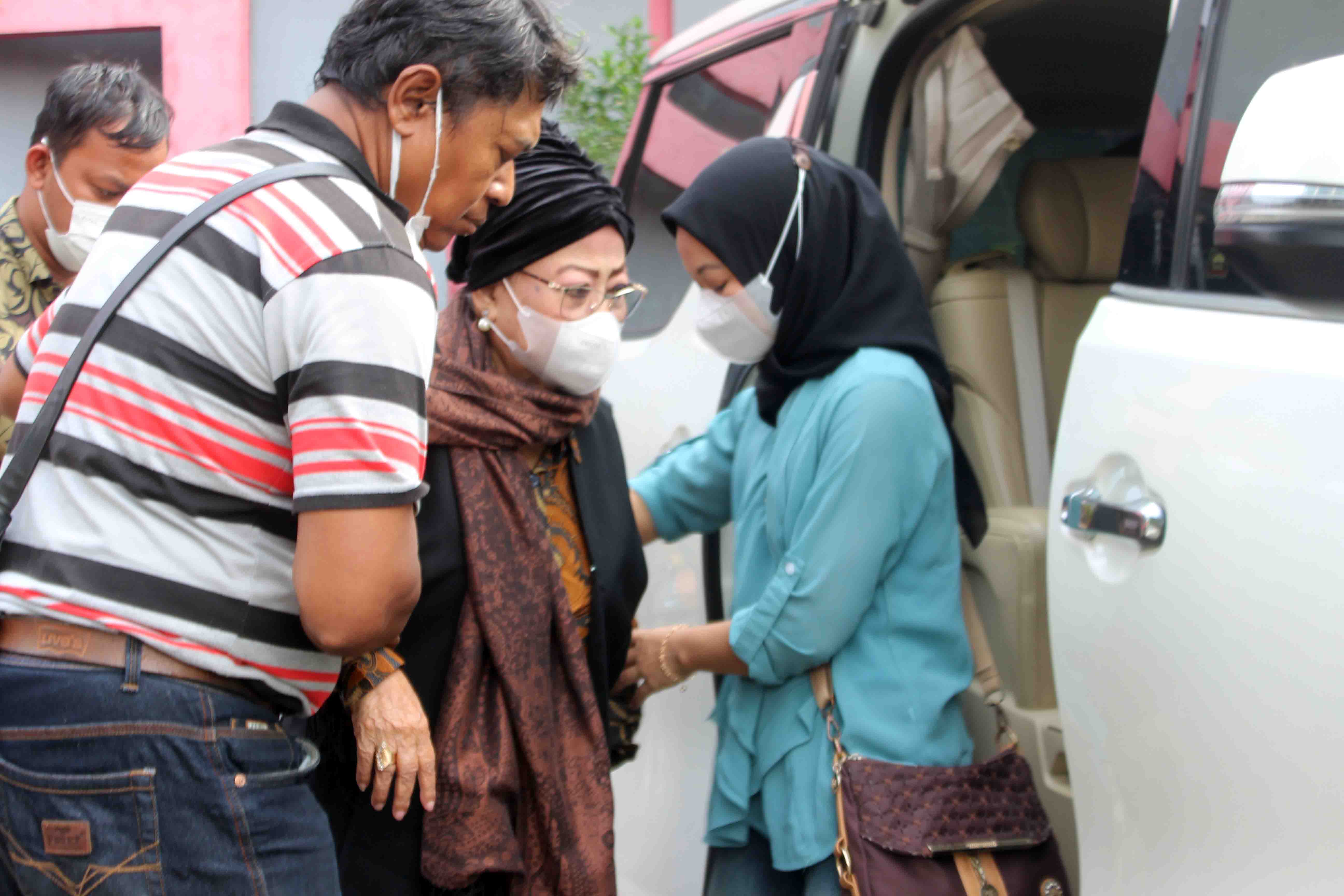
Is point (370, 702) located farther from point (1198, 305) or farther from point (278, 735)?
point (1198, 305)

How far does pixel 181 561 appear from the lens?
3.92ft

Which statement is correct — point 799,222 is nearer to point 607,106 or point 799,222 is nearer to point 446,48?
point 446,48

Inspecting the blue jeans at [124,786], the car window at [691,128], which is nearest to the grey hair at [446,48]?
the blue jeans at [124,786]

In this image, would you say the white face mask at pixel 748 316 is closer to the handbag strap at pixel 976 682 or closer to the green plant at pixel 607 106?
the handbag strap at pixel 976 682

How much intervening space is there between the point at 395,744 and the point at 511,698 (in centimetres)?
30

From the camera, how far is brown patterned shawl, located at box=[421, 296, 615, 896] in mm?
1737

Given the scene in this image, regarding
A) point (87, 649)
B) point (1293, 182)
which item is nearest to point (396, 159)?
point (87, 649)

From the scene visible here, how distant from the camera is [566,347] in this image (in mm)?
2023

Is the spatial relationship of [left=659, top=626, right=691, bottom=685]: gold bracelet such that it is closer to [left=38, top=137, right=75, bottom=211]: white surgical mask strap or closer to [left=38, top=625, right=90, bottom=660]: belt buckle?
[left=38, top=625, right=90, bottom=660]: belt buckle

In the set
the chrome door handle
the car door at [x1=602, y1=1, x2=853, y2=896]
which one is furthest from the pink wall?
the chrome door handle

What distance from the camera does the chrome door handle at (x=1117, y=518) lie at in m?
1.30

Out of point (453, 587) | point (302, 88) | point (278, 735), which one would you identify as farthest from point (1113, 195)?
point (302, 88)

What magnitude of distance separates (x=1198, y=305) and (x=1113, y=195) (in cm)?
121

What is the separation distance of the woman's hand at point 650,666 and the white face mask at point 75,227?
4.76 ft
